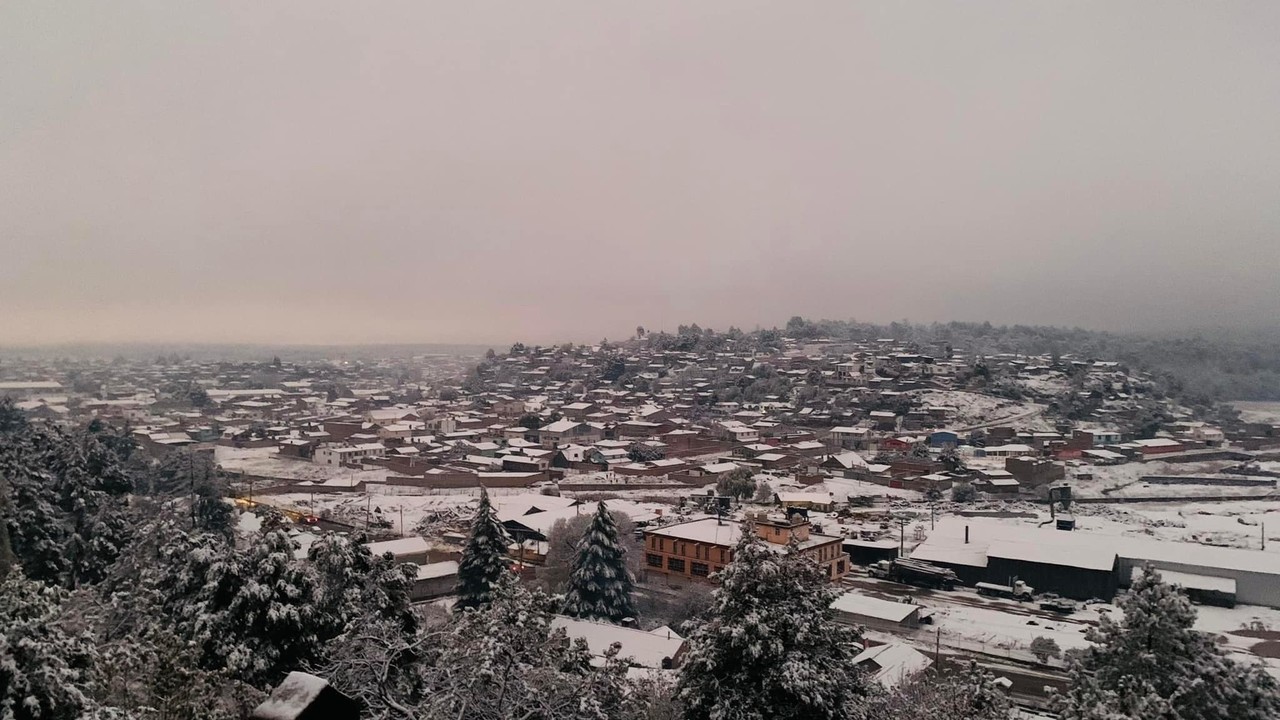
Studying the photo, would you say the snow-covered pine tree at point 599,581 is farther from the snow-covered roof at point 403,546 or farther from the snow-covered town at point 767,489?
the snow-covered roof at point 403,546

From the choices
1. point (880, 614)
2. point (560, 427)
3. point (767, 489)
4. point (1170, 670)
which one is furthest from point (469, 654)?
point (560, 427)

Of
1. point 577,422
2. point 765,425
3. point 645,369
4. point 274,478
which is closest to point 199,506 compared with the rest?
point 274,478

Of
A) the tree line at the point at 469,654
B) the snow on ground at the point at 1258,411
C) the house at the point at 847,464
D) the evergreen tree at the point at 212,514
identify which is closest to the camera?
the tree line at the point at 469,654

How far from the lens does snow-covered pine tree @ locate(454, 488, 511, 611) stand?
14.2 metres

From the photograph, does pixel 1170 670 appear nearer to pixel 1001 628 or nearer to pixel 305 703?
pixel 305 703

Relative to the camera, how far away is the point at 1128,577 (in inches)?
703

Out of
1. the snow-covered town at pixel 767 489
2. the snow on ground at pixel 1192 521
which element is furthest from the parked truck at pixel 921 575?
the snow on ground at pixel 1192 521

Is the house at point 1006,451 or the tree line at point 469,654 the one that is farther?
the house at point 1006,451

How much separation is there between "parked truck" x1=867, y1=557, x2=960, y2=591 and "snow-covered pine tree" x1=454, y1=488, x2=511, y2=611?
9300 millimetres

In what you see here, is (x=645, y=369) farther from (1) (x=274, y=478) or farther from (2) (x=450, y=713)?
(2) (x=450, y=713)

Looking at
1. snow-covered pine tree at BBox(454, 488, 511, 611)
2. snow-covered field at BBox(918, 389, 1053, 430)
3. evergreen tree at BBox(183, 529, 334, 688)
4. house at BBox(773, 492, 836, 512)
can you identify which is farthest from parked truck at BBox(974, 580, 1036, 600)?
snow-covered field at BBox(918, 389, 1053, 430)

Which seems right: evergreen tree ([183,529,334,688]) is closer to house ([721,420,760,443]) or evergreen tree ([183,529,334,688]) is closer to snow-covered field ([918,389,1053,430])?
house ([721,420,760,443])

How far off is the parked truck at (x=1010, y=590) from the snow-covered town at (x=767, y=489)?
0.10 metres

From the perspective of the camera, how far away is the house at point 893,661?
1077 cm
